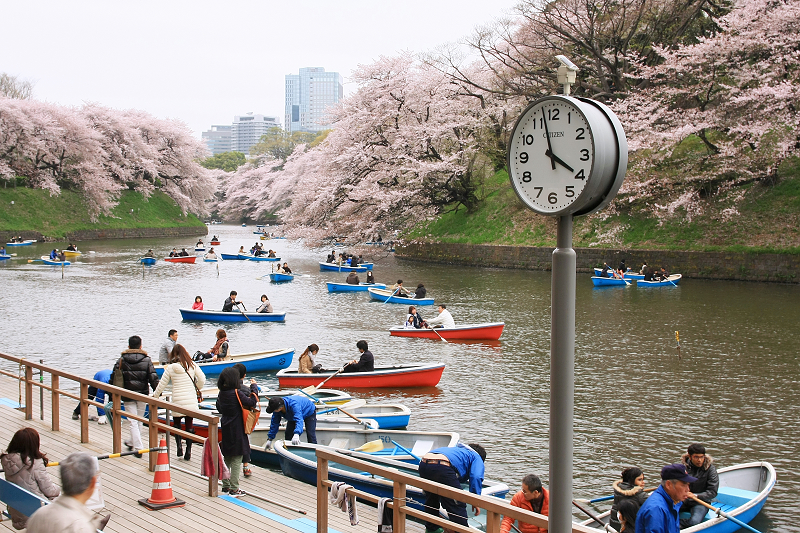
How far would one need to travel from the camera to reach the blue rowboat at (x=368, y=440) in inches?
400

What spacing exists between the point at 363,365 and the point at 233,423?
25.0 ft

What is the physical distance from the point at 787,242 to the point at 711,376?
736 inches

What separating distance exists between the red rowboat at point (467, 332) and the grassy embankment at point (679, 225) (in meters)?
17.5

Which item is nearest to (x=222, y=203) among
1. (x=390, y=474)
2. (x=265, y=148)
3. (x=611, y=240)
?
(x=265, y=148)

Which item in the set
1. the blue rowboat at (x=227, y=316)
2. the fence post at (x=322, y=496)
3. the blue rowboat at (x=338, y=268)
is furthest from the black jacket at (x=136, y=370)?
the blue rowboat at (x=338, y=268)

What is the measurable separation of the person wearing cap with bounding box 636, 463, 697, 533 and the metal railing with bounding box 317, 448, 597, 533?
1.27 meters

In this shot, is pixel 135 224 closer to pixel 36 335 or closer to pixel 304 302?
pixel 304 302

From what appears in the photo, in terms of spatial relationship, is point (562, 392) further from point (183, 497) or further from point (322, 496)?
point (183, 497)

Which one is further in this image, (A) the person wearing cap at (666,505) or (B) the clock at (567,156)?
(A) the person wearing cap at (666,505)

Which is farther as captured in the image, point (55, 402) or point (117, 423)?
point (55, 402)

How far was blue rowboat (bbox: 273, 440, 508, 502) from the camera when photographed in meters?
8.57

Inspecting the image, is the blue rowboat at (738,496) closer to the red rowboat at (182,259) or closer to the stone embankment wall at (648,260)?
the stone embankment wall at (648,260)

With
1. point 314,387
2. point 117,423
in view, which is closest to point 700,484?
point 117,423

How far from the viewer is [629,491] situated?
7.24m
